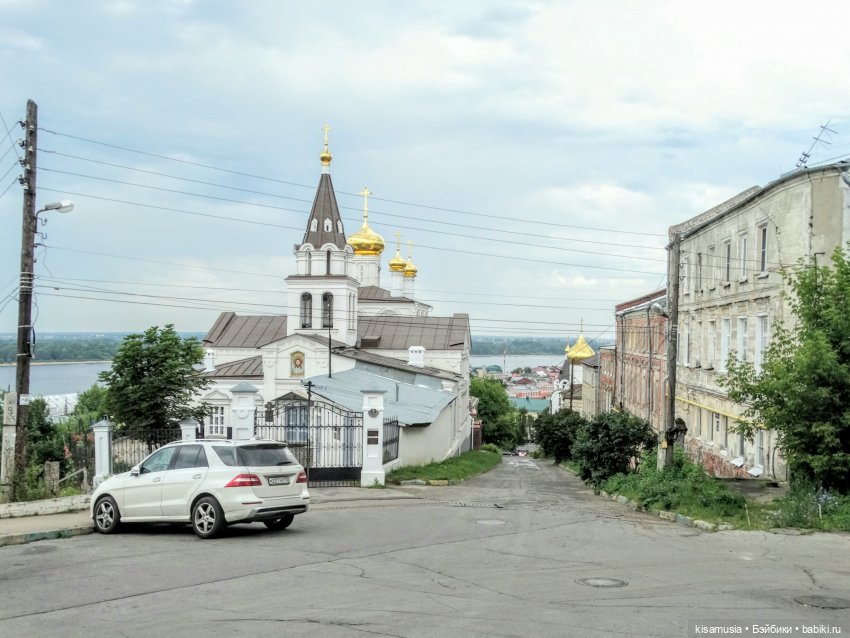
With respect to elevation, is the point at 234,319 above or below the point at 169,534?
above

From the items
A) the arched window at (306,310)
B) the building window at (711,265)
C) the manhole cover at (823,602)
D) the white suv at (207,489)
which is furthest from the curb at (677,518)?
the arched window at (306,310)

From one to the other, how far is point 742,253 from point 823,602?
19.3 meters

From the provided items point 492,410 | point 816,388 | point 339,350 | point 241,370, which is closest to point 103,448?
point 816,388

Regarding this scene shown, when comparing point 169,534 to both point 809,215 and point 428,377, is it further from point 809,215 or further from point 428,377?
point 428,377

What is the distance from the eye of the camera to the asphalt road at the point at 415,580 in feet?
26.1

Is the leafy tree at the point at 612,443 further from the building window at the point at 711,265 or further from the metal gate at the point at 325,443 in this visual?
the metal gate at the point at 325,443

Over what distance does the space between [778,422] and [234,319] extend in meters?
53.0

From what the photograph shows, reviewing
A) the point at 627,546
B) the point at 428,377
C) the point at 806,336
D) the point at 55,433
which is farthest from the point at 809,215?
the point at 55,433

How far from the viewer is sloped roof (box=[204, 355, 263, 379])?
5394cm

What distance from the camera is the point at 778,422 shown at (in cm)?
1677

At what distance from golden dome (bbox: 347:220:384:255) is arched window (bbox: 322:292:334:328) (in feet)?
66.1

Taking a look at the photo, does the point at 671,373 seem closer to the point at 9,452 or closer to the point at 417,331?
the point at 9,452

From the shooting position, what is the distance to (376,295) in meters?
73.1

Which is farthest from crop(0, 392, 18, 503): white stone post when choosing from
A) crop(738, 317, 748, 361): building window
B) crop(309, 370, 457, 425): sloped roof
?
crop(738, 317, 748, 361): building window
